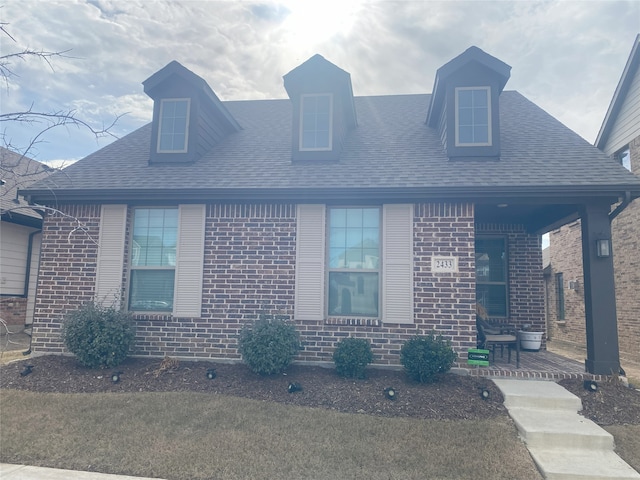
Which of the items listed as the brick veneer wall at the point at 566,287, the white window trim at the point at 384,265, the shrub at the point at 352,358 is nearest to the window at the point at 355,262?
the white window trim at the point at 384,265

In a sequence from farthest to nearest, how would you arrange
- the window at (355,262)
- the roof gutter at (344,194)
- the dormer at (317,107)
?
1. the dormer at (317,107)
2. the window at (355,262)
3. the roof gutter at (344,194)

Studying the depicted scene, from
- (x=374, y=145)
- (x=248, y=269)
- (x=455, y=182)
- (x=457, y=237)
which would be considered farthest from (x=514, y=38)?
(x=248, y=269)

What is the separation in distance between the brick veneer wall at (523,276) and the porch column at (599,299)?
2.26 m

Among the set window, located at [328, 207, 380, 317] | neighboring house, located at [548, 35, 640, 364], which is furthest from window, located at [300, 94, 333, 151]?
neighboring house, located at [548, 35, 640, 364]

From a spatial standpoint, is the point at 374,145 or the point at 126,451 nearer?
the point at 126,451

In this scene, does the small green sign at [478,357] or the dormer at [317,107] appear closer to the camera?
the small green sign at [478,357]

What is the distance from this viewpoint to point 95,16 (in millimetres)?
6102

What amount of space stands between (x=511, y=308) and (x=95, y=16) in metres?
9.15

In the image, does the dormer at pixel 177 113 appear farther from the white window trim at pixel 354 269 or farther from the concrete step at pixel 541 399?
the concrete step at pixel 541 399

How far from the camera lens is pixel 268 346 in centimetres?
597

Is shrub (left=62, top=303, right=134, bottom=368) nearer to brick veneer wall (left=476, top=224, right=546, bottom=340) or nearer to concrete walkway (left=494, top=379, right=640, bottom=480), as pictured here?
concrete walkway (left=494, top=379, right=640, bottom=480)

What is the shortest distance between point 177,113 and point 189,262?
10.6 feet

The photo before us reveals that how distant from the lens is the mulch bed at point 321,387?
205 inches

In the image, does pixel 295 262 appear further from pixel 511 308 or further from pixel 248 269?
pixel 511 308
